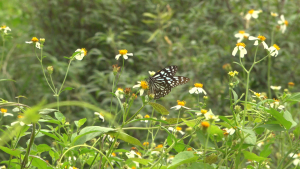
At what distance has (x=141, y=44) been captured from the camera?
9.21 feet

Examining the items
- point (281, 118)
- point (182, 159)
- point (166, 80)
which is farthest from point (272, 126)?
point (166, 80)

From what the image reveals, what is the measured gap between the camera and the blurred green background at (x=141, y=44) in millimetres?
2215

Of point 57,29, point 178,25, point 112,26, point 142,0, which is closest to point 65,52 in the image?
point 57,29

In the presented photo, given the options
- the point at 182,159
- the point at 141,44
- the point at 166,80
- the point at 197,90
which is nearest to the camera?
the point at 182,159

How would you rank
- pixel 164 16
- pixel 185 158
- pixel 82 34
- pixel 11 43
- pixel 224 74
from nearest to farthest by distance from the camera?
1. pixel 185 158
2. pixel 224 74
3. pixel 164 16
4. pixel 82 34
5. pixel 11 43

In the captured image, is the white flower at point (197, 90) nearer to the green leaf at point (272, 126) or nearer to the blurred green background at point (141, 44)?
the green leaf at point (272, 126)

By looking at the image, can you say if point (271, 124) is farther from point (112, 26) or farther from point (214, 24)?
point (112, 26)

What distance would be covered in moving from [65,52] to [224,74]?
155 cm

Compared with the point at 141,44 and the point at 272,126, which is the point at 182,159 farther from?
the point at 141,44

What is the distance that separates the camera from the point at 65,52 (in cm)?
279

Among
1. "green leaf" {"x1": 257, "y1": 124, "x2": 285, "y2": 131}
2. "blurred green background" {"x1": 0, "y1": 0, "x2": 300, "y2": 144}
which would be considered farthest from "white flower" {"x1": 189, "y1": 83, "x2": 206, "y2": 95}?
"blurred green background" {"x1": 0, "y1": 0, "x2": 300, "y2": 144}

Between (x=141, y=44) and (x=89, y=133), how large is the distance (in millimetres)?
2324

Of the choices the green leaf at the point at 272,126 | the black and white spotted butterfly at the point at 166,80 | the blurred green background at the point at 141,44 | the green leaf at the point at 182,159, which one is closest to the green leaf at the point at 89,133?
the green leaf at the point at 182,159

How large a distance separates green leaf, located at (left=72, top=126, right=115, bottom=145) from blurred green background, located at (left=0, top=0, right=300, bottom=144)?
1564 millimetres
